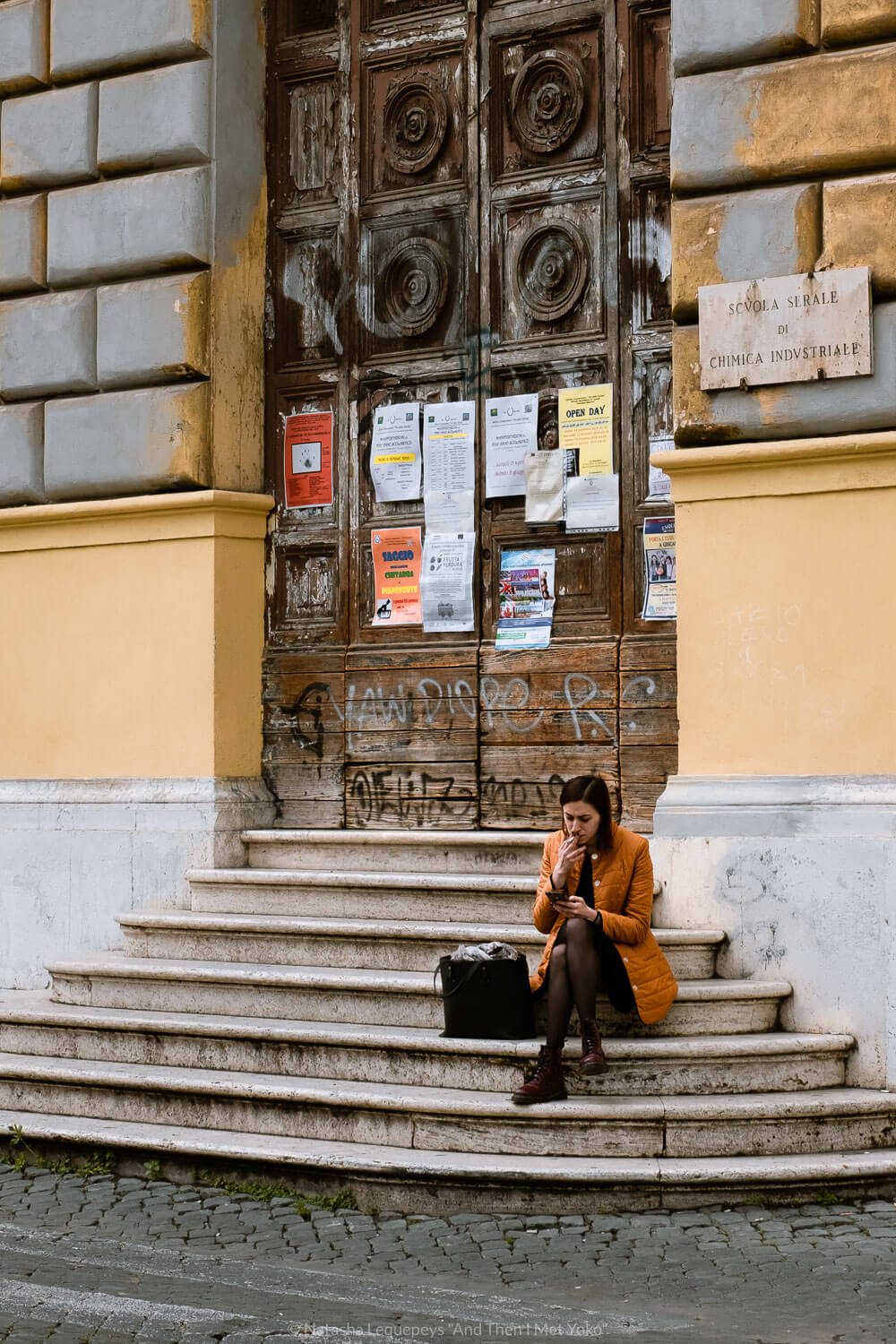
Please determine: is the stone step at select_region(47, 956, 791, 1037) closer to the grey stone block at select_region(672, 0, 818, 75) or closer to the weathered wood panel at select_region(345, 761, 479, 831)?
the weathered wood panel at select_region(345, 761, 479, 831)

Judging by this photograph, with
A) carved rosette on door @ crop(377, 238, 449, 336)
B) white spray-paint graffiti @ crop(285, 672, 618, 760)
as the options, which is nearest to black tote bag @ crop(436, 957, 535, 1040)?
white spray-paint graffiti @ crop(285, 672, 618, 760)

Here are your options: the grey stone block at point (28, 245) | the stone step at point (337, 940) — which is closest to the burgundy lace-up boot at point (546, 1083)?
the stone step at point (337, 940)

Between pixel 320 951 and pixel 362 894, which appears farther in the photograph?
pixel 362 894

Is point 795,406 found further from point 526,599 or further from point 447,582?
point 447,582

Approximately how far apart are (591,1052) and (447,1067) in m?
0.58

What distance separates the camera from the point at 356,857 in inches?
312

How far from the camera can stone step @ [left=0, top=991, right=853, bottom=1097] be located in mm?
6199

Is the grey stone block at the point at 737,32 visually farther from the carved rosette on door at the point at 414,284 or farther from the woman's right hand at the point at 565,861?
the woman's right hand at the point at 565,861

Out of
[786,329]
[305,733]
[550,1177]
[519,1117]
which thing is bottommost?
[550,1177]

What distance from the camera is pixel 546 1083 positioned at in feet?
19.9

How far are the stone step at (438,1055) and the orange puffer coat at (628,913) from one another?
193mm

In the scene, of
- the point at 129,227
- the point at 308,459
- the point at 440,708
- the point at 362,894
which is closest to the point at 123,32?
the point at 129,227

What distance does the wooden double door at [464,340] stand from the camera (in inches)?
310

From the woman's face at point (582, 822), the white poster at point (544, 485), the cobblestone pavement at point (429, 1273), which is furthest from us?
the white poster at point (544, 485)
